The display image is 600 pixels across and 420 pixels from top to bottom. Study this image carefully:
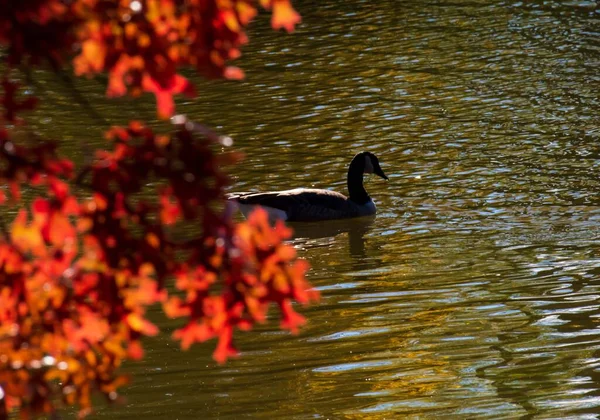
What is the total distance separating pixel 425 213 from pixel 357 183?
1.49 metres

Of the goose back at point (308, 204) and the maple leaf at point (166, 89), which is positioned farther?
the goose back at point (308, 204)

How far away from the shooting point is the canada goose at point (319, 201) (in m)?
14.6

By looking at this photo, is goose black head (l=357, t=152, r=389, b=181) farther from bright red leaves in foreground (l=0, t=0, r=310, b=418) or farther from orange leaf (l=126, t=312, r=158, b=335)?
orange leaf (l=126, t=312, r=158, b=335)

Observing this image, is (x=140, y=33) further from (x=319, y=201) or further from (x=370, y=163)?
(x=370, y=163)

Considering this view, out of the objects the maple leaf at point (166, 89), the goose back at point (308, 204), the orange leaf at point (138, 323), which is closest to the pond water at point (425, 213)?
the goose back at point (308, 204)

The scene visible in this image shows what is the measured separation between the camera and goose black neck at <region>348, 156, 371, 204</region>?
15406 mm

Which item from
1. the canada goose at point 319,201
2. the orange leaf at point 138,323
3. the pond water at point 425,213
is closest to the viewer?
the orange leaf at point 138,323

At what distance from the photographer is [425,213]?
47.2 ft

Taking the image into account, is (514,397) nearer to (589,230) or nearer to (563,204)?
(589,230)

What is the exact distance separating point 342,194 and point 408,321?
19.2 ft

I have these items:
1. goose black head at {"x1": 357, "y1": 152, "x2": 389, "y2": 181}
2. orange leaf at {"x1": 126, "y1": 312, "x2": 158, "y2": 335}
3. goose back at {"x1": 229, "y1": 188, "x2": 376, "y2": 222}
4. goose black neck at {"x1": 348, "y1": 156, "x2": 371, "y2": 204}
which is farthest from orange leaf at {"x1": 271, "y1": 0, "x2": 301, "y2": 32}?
goose black head at {"x1": 357, "y1": 152, "x2": 389, "y2": 181}

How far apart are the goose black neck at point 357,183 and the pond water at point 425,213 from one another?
1.42 ft

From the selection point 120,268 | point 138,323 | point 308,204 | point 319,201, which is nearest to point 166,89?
point 120,268

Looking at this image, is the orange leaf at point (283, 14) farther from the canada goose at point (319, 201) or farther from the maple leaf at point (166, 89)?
the canada goose at point (319, 201)
